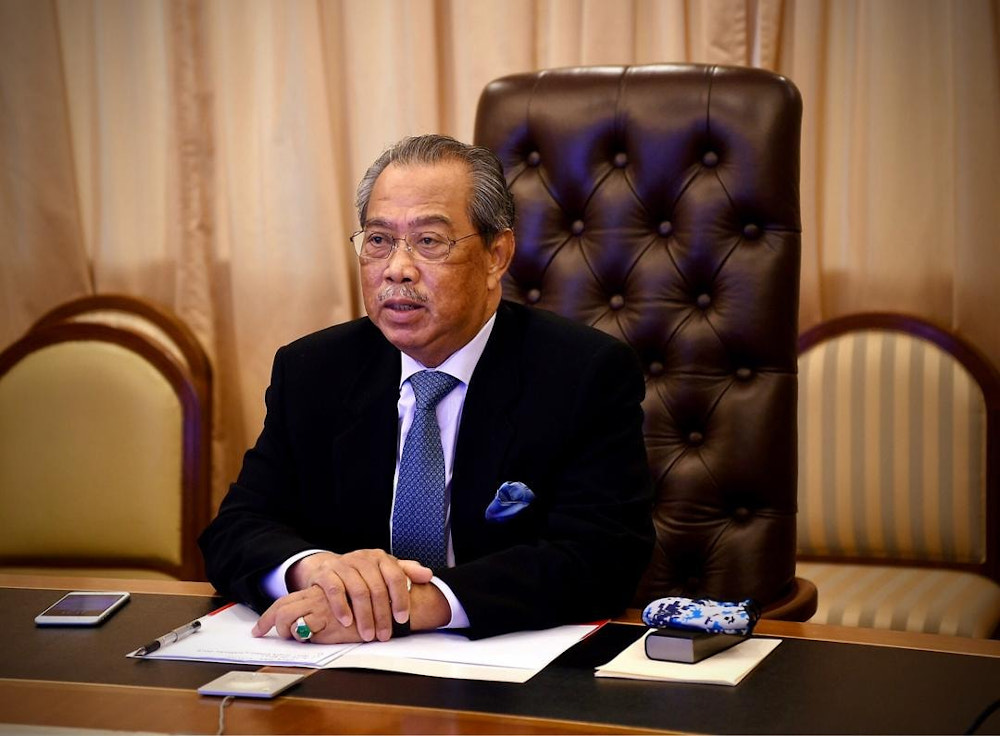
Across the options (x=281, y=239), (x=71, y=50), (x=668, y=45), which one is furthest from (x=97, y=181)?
(x=668, y=45)

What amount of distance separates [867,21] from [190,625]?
2.25 metres

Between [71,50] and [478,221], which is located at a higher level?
[71,50]

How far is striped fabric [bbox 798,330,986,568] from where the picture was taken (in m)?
2.82

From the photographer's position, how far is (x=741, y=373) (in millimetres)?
2434

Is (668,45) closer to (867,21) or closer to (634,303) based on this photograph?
(867,21)

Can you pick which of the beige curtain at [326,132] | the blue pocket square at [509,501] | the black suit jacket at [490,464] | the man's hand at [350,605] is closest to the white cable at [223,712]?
the man's hand at [350,605]

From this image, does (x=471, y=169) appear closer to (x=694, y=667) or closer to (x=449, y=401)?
(x=449, y=401)

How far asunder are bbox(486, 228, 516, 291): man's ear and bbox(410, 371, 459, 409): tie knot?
20cm

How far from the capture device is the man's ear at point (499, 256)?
2.14m

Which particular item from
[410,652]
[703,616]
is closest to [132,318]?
[410,652]

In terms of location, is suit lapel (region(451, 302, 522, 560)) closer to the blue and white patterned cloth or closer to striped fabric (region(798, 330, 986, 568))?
the blue and white patterned cloth

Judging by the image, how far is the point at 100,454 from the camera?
306 cm

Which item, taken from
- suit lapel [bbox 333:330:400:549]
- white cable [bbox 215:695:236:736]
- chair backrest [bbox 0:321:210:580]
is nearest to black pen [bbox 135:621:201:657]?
white cable [bbox 215:695:236:736]

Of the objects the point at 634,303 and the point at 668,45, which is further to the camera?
the point at 668,45
